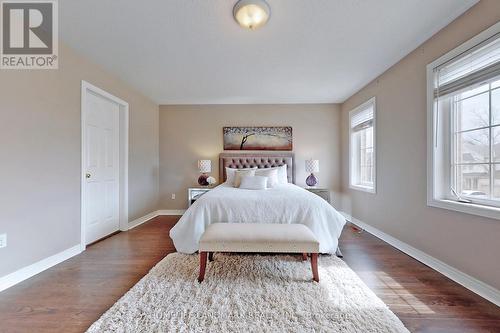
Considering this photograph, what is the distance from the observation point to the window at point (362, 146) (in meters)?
3.63

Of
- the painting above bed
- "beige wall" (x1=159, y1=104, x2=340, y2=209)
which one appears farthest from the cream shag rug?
the painting above bed

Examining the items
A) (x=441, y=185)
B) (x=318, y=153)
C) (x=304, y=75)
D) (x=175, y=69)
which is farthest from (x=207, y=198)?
(x=318, y=153)

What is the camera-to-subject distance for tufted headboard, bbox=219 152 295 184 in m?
4.59

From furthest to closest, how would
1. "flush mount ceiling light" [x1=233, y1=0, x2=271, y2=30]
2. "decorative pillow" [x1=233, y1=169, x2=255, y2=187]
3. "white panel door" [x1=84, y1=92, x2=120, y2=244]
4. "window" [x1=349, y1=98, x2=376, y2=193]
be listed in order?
"decorative pillow" [x1=233, y1=169, x2=255, y2=187] < "window" [x1=349, y1=98, x2=376, y2=193] < "white panel door" [x1=84, y1=92, x2=120, y2=244] < "flush mount ceiling light" [x1=233, y1=0, x2=271, y2=30]

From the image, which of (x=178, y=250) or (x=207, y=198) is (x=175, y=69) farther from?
(x=178, y=250)

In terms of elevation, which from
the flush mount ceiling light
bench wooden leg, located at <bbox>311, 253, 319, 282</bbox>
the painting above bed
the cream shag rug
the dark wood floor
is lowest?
the dark wood floor

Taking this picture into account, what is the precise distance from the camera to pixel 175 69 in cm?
309

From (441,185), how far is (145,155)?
4.51m

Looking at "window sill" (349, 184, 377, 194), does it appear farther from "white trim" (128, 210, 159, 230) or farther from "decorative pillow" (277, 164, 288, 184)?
"white trim" (128, 210, 159, 230)

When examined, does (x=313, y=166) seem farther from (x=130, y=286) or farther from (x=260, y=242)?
(x=130, y=286)

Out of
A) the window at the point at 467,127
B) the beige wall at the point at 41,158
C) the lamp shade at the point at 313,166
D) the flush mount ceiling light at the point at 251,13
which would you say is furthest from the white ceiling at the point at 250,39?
the lamp shade at the point at 313,166

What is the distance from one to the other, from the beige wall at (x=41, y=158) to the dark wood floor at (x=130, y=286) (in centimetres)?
34

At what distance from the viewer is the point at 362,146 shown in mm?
4027

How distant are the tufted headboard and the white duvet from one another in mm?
2049
